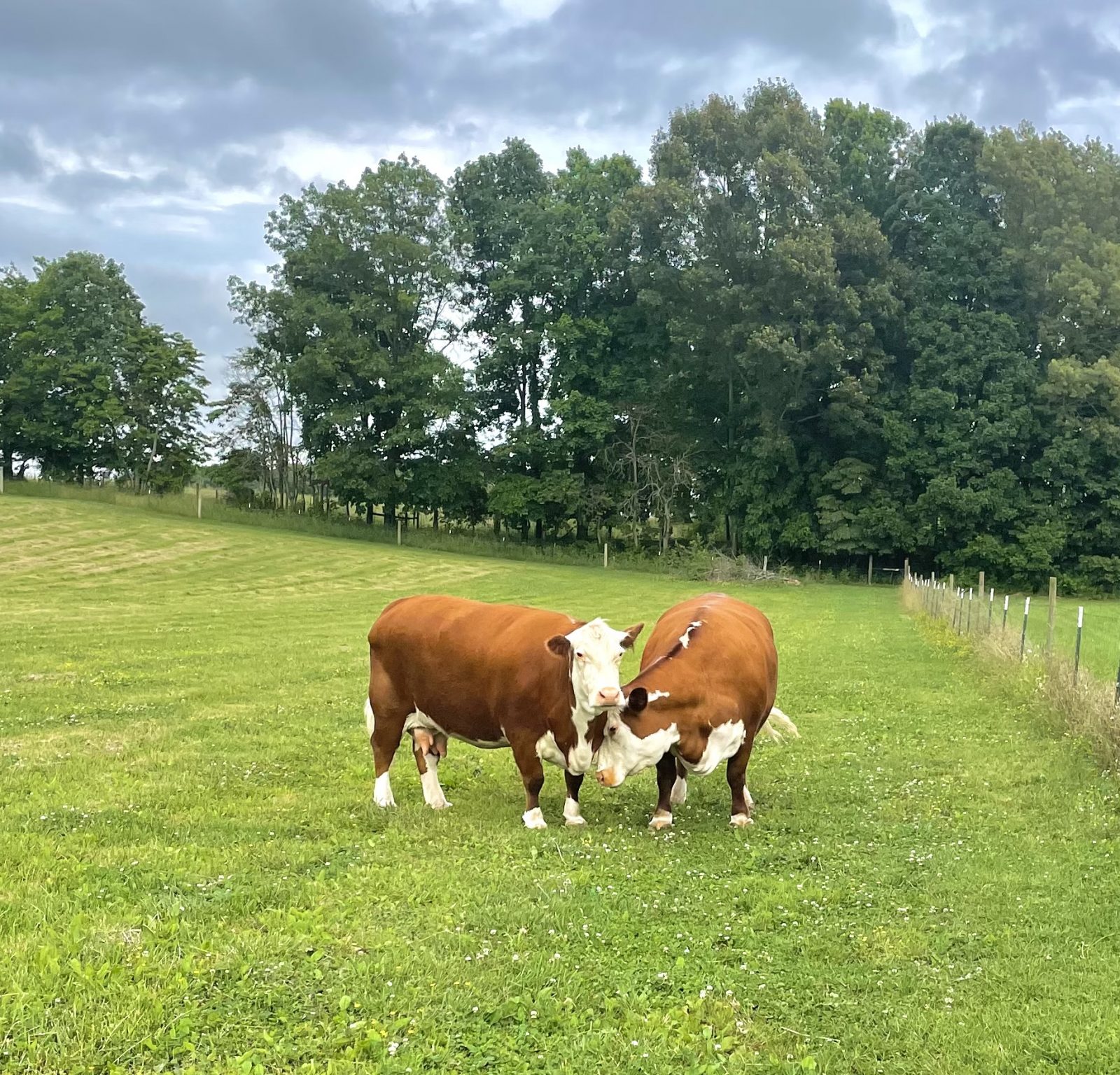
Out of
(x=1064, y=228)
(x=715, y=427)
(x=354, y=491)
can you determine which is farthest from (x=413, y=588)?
(x=1064, y=228)

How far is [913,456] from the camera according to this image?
153 feet

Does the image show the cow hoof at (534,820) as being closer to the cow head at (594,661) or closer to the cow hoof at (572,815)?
the cow hoof at (572,815)

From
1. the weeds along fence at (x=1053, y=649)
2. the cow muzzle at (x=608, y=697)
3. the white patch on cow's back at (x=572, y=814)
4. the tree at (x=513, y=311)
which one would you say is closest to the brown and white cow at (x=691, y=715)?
the cow muzzle at (x=608, y=697)

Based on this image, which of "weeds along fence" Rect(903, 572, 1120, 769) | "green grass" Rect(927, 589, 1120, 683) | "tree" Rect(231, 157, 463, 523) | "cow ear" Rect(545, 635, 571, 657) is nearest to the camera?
"cow ear" Rect(545, 635, 571, 657)

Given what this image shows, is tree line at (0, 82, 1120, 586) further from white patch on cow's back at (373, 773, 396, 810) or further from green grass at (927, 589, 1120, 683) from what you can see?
white patch on cow's back at (373, 773, 396, 810)

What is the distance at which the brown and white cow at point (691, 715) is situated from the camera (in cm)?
739

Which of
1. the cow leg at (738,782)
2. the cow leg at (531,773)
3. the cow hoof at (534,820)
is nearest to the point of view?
the cow hoof at (534,820)

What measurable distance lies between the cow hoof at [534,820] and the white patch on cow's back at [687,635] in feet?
5.95

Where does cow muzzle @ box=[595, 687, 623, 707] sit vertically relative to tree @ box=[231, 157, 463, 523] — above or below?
below

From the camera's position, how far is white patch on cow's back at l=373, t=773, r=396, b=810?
7844 millimetres

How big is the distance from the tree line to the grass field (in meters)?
37.0

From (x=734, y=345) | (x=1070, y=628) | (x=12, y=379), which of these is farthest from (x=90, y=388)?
(x=1070, y=628)

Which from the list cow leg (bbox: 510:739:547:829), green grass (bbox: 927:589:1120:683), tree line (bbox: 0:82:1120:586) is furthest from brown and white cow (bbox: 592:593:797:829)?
tree line (bbox: 0:82:1120:586)

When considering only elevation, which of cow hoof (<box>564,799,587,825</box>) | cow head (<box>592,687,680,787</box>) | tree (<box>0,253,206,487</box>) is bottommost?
cow hoof (<box>564,799,587,825</box>)
